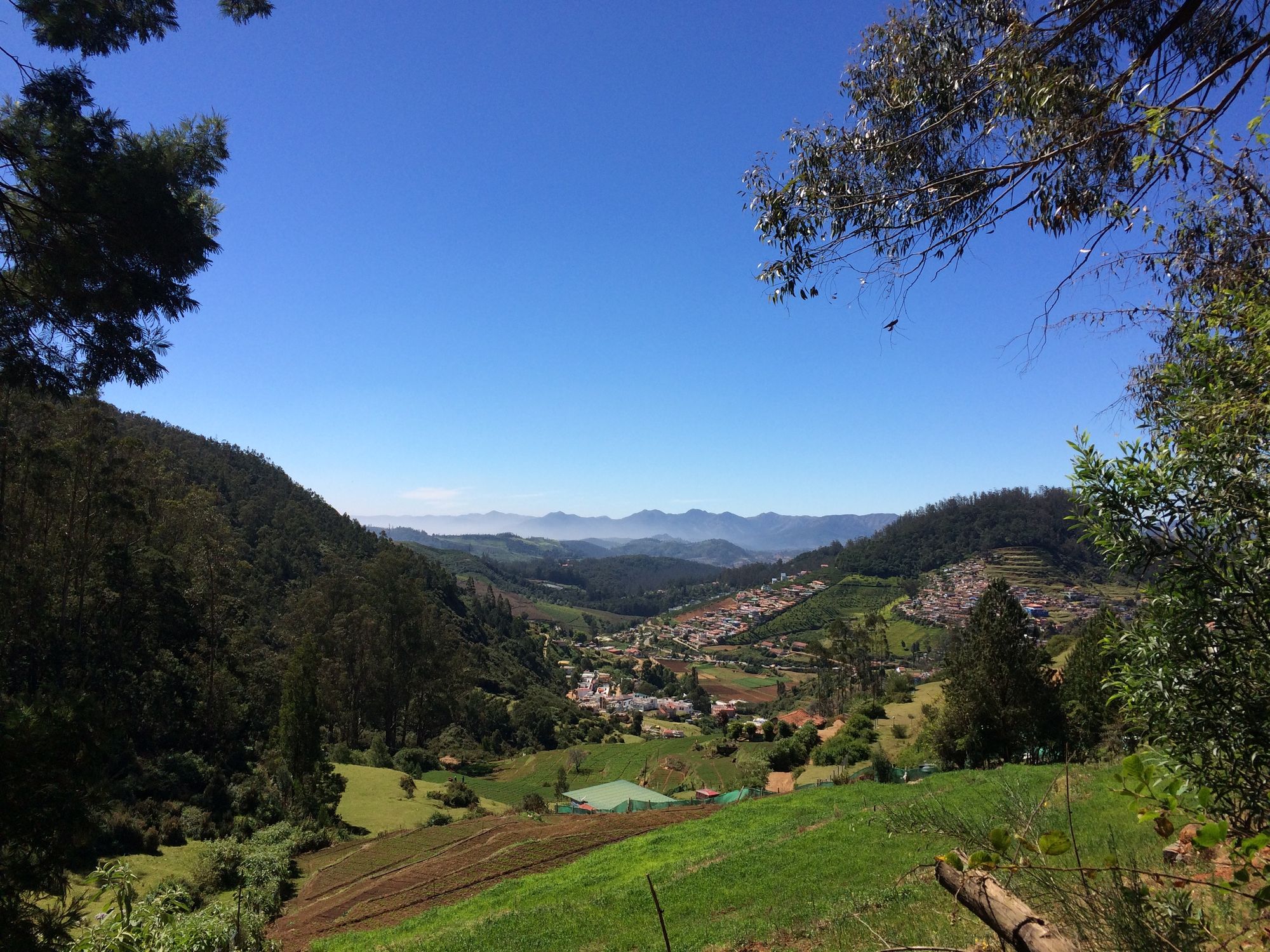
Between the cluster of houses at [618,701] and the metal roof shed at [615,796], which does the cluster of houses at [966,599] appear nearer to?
the cluster of houses at [618,701]

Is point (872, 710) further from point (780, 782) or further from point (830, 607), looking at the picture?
point (830, 607)

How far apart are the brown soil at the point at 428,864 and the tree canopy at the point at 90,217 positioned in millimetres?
10363

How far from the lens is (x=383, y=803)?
2650cm

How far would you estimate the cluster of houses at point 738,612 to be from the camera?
13700 centimetres

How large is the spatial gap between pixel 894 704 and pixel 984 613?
15.9 meters

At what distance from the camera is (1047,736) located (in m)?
20.0

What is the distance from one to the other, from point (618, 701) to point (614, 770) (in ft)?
128

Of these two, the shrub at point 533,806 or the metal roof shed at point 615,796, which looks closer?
the metal roof shed at point 615,796

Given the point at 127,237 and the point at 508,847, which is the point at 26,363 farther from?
the point at 508,847

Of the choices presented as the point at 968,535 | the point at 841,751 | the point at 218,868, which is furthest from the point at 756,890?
the point at 968,535

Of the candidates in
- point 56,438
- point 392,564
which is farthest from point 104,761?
point 392,564

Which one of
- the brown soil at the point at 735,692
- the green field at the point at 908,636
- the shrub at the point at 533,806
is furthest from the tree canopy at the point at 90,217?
the green field at the point at 908,636

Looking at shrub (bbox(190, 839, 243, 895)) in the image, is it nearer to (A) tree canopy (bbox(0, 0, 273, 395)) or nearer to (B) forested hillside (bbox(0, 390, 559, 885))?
(B) forested hillside (bbox(0, 390, 559, 885))

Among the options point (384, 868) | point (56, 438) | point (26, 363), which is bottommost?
point (384, 868)
